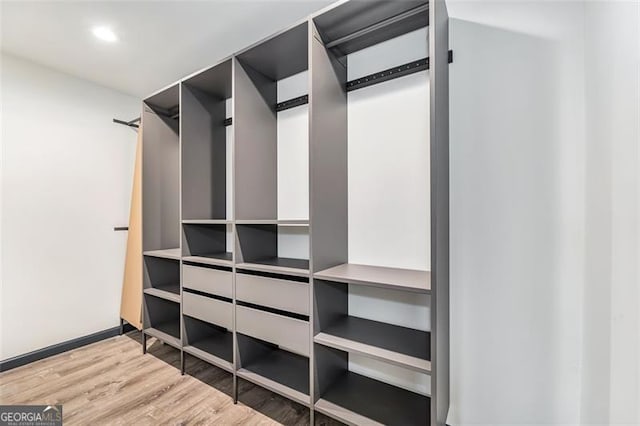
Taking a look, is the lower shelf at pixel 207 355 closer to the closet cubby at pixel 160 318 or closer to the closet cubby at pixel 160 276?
the closet cubby at pixel 160 318

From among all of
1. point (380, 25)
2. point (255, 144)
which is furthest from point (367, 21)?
point (255, 144)

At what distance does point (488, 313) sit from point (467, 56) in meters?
1.34

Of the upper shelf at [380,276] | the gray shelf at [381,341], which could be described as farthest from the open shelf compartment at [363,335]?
the upper shelf at [380,276]

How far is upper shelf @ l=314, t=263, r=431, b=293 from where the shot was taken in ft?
4.10

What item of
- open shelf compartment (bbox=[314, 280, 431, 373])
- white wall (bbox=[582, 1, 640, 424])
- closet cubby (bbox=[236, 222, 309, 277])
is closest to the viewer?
white wall (bbox=[582, 1, 640, 424])

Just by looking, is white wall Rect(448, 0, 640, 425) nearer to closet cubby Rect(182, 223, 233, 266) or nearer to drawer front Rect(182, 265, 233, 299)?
drawer front Rect(182, 265, 233, 299)

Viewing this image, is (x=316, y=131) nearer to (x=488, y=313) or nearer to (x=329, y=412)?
(x=488, y=313)

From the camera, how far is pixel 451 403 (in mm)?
1498

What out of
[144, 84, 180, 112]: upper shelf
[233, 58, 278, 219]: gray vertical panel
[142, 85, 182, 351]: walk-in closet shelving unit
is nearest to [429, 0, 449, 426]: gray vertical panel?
[233, 58, 278, 219]: gray vertical panel

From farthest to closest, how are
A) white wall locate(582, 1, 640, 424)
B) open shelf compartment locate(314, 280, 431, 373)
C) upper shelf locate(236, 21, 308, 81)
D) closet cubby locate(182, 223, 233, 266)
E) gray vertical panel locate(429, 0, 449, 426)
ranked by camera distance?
closet cubby locate(182, 223, 233, 266) → upper shelf locate(236, 21, 308, 81) → open shelf compartment locate(314, 280, 431, 373) → gray vertical panel locate(429, 0, 449, 426) → white wall locate(582, 1, 640, 424)

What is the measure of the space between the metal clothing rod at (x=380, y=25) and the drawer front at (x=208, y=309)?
1.75 meters

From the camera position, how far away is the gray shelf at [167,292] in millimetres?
2244

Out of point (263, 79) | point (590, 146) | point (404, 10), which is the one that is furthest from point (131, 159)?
point (590, 146)

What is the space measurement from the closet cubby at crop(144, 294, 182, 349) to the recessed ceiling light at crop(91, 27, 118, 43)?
6.77 ft
